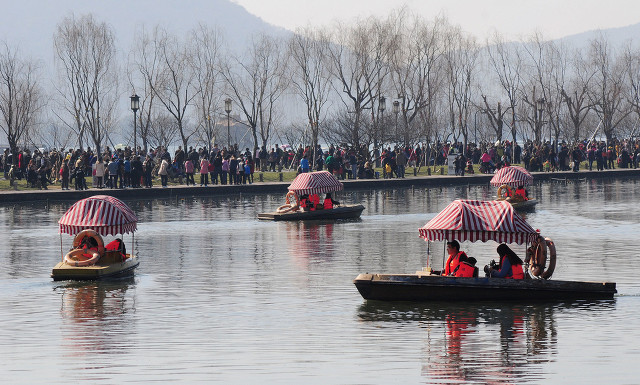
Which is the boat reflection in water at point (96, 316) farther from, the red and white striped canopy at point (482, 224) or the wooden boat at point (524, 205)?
the wooden boat at point (524, 205)

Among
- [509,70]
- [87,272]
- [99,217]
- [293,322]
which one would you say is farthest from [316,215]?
[509,70]

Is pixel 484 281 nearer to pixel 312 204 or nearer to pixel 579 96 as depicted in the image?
pixel 312 204

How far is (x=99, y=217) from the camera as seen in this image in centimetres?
2441

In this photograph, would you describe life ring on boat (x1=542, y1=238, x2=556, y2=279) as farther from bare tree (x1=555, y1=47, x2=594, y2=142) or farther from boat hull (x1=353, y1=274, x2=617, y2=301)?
bare tree (x1=555, y1=47, x2=594, y2=142)

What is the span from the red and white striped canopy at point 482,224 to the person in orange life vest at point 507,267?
23 cm

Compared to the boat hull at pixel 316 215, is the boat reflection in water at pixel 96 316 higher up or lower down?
lower down

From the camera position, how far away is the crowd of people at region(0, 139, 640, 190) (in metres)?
51.8

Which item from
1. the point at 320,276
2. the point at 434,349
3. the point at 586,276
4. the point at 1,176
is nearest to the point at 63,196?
the point at 1,176

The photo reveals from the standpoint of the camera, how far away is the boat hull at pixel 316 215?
129ft

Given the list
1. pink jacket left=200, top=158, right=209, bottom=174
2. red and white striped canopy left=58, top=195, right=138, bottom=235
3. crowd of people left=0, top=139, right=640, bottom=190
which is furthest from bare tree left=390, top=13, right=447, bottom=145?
red and white striped canopy left=58, top=195, right=138, bottom=235

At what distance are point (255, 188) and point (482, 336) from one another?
3878cm

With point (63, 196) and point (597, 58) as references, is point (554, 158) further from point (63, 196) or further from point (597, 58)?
point (63, 196)

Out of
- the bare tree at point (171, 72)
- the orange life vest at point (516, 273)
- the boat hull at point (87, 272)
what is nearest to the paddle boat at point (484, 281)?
the orange life vest at point (516, 273)

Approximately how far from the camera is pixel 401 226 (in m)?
37.0
